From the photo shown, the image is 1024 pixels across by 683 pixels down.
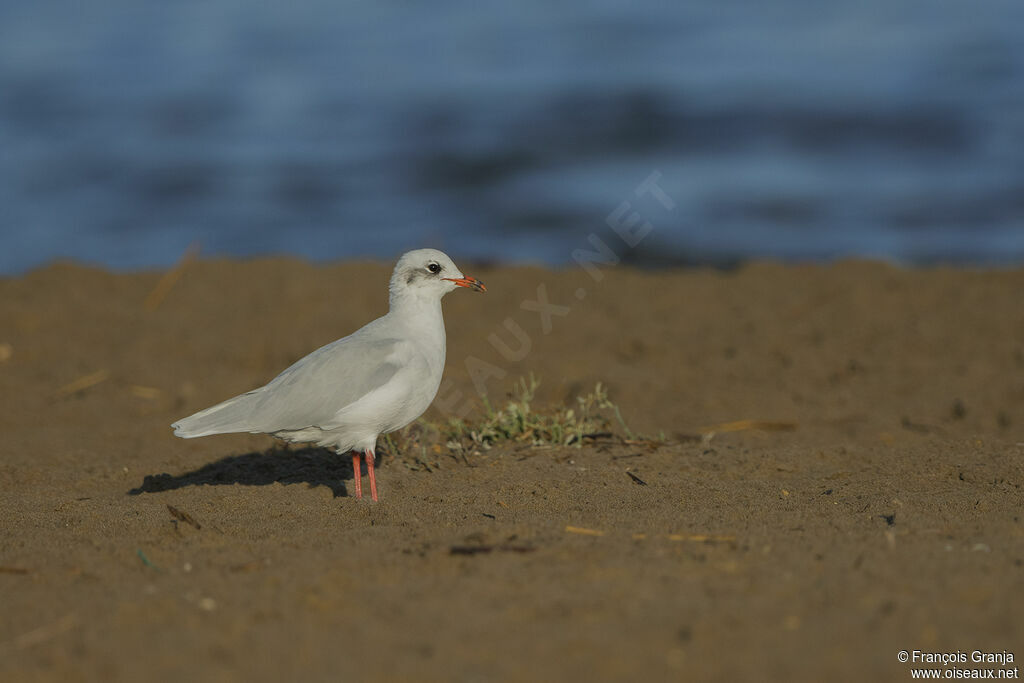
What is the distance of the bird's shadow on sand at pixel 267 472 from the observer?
5.80 metres

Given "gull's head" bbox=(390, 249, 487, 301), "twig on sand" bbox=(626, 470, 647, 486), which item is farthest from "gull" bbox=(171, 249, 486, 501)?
"twig on sand" bbox=(626, 470, 647, 486)

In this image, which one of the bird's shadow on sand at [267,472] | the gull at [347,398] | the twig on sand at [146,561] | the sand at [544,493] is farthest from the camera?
the bird's shadow on sand at [267,472]

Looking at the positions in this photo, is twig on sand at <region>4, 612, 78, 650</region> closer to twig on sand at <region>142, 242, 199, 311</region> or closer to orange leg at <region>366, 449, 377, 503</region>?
orange leg at <region>366, 449, 377, 503</region>

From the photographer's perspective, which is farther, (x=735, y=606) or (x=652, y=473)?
(x=652, y=473)

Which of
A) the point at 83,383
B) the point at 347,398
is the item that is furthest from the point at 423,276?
the point at 83,383

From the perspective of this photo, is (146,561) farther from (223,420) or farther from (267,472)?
(267,472)

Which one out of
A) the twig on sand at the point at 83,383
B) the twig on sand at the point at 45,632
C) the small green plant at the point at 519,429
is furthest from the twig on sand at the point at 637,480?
the twig on sand at the point at 83,383

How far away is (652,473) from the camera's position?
5.62 meters

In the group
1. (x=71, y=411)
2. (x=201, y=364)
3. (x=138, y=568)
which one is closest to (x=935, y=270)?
(x=201, y=364)

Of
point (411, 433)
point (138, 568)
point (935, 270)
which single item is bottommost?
point (138, 568)

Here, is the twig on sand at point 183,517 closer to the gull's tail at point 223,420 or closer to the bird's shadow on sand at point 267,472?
the gull's tail at point 223,420

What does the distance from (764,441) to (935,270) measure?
5018mm

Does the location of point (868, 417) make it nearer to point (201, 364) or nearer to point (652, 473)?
point (652, 473)

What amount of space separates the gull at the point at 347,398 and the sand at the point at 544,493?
353mm
